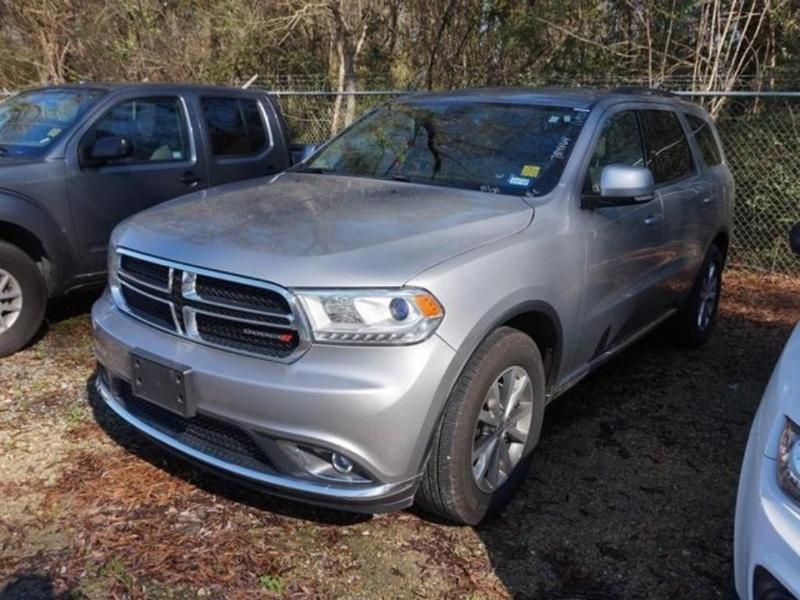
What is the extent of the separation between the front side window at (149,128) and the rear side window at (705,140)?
12.0 feet

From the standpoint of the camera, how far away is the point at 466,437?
8.68 feet

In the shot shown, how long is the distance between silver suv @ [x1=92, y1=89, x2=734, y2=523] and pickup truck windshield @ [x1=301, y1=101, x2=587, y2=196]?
11 mm

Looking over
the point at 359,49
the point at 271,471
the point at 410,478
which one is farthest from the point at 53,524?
the point at 359,49

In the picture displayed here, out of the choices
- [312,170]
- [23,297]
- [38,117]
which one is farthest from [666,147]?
[38,117]

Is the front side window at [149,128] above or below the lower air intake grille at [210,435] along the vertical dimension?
above

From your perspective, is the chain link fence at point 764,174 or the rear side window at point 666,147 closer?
the rear side window at point 666,147

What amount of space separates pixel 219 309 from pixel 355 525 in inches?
41.9

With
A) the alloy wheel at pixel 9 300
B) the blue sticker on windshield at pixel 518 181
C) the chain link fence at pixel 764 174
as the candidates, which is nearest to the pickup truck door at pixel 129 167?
the alloy wheel at pixel 9 300

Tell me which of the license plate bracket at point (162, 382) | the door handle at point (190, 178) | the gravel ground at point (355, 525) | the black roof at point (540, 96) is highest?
the black roof at point (540, 96)

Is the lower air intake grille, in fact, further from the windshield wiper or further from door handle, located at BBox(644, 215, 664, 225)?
door handle, located at BBox(644, 215, 664, 225)

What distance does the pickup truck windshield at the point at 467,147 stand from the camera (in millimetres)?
3410

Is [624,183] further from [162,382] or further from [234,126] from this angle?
[234,126]

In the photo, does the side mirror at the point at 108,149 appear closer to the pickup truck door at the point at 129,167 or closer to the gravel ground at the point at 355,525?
the pickup truck door at the point at 129,167

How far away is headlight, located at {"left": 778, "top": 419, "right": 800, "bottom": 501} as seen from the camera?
177 centimetres
